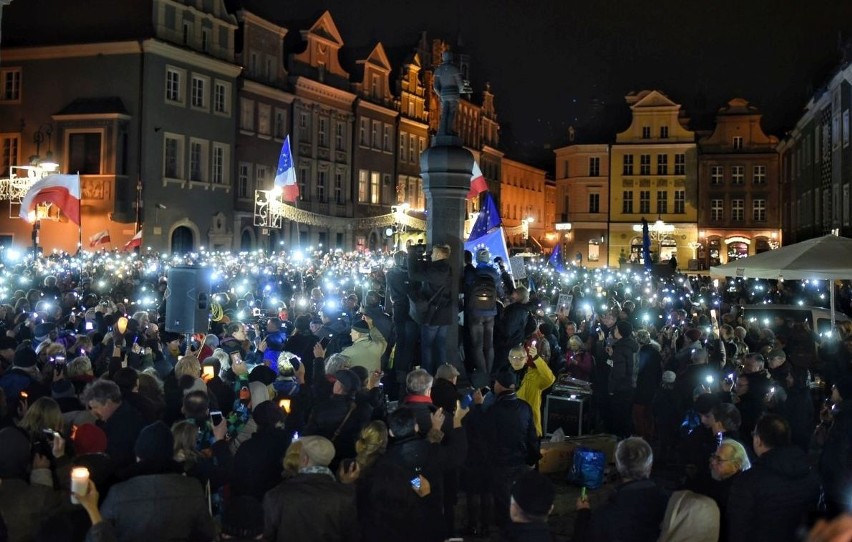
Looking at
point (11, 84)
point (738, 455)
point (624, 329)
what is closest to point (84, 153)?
point (11, 84)

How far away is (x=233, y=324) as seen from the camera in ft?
41.1

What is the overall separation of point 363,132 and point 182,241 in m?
18.6

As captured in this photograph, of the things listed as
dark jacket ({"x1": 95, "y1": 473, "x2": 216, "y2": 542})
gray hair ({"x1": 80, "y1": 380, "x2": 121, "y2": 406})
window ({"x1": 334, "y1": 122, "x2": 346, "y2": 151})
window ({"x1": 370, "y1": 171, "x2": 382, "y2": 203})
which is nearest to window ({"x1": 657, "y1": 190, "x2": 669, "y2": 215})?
window ({"x1": 370, "y1": 171, "x2": 382, "y2": 203})

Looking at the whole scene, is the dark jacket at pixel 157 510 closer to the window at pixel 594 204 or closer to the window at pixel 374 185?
the window at pixel 374 185

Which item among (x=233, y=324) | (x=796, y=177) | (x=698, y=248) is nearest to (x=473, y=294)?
(x=233, y=324)

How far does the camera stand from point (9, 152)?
40.6m

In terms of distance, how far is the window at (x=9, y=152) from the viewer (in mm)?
40312

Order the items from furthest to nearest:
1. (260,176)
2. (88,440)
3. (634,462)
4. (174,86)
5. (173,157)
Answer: (260,176), (173,157), (174,86), (88,440), (634,462)

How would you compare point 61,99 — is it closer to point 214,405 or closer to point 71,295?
point 71,295

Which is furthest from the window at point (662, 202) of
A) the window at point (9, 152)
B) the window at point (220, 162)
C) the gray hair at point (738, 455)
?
the gray hair at point (738, 455)

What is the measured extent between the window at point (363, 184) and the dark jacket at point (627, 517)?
52560 millimetres

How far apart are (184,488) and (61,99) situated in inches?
1485

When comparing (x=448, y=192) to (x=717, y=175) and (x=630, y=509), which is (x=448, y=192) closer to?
(x=630, y=509)

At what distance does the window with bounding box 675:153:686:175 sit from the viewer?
239 feet
